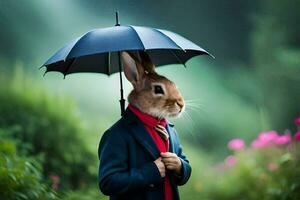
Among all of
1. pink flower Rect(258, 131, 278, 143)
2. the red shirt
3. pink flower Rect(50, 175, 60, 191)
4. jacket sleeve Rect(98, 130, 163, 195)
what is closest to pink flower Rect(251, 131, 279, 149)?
pink flower Rect(258, 131, 278, 143)

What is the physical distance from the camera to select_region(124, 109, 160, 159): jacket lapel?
2.93 m

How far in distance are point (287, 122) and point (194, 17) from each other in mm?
1247

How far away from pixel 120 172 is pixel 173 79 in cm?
299

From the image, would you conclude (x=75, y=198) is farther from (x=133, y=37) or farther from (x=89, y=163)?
(x=133, y=37)

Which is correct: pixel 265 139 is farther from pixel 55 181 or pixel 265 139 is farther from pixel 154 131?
pixel 154 131

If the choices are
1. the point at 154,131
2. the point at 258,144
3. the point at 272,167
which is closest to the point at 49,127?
the point at 258,144

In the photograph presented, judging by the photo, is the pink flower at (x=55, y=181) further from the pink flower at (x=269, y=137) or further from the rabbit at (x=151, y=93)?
the rabbit at (x=151, y=93)

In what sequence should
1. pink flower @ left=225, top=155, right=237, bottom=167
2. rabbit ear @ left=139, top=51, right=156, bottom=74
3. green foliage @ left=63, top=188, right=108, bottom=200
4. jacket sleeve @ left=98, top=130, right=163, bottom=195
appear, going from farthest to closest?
pink flower @ left=225, top=155, right=237, bottom=167 → green foliage @ left=63, top=188, right=108, bottom=200 → rabbit ear @ left=139, top=51, right=156, bottom=74 → jacket sleeve @ left=98, top=130, right=163, bottom=195

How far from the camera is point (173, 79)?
19.0 ft

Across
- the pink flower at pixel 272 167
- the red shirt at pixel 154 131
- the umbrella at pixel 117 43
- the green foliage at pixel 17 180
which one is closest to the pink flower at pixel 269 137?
the pink flower at pixel 272 167

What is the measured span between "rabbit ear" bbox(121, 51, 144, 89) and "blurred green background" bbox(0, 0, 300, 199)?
2664 millimetres

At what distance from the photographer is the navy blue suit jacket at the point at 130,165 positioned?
286 cm

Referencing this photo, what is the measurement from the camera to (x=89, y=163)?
5883 millimetres

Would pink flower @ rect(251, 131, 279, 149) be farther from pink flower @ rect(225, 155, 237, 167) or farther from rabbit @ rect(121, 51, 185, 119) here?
rabbit @ rect(121, 51, 185, 119)
